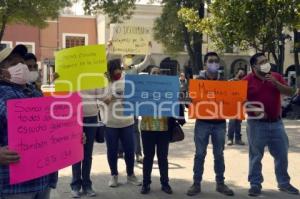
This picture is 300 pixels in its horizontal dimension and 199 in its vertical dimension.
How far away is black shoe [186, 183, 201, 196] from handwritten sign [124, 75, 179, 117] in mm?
1006

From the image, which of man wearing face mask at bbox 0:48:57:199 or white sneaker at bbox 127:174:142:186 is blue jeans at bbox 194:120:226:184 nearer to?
white sneaker at bbox 127:174:142:186

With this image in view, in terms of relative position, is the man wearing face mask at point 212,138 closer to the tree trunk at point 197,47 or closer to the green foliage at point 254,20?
the green foliage at point 254,20

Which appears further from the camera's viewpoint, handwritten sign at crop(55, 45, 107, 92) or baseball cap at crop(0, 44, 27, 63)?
handwritten sign at crop(55, 45, 107, 92)

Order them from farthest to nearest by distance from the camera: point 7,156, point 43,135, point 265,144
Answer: point 265,144, point 43,135, point 7,156

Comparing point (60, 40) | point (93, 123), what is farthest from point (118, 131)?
point (60, 40)

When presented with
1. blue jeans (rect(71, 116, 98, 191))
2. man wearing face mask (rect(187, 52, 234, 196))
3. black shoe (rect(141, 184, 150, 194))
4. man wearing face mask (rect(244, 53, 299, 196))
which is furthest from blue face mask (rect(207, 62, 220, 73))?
black shoe (rect(141, 184, 150, 194))

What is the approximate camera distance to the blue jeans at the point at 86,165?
5738 millimetres

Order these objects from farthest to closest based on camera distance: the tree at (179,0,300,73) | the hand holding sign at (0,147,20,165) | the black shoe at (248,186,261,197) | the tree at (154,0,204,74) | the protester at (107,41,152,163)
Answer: the tree at (154,0,204,74), the tree at (179,0,300,73), the protester at (107,41,152,163), the black shoe at (248,186,261,197), the hand holding sign at (0,147,20,165)

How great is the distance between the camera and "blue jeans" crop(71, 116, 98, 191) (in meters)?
5.74

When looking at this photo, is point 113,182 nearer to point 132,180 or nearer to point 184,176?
point 132,180

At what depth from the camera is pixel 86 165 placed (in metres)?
5.82

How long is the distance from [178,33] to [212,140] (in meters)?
21.3

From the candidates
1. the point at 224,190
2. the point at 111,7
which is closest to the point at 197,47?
the point at 111,7

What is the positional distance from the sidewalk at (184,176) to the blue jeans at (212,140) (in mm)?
289
